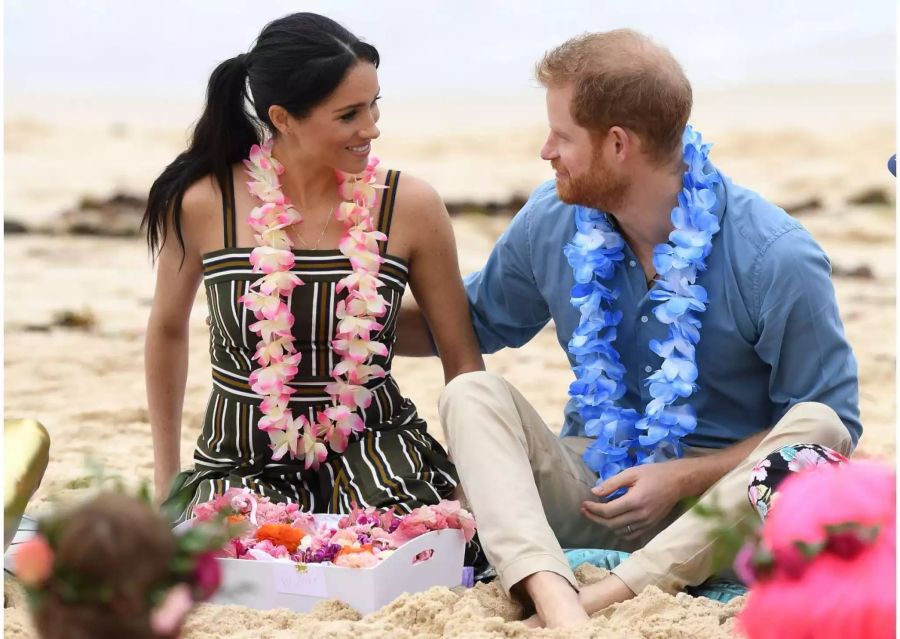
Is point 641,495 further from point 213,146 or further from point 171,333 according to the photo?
point 213,146

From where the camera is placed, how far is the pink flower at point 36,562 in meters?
1.65

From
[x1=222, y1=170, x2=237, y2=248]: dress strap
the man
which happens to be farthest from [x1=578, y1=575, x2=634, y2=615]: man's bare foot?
[x1=222, y1=170, x2=237, y2=248]: dress strap

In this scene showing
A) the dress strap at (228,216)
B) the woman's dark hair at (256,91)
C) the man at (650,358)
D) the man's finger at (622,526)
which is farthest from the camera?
the dress strap at (228,216)

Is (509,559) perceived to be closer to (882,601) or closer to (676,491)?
(676,491)

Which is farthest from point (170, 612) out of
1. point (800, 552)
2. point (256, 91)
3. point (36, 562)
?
point (256, 91)

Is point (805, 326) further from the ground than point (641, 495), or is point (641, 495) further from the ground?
point (805, 326)

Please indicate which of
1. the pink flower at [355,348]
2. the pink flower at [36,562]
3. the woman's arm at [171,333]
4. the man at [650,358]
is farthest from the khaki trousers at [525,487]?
the pink flower at [36,562]

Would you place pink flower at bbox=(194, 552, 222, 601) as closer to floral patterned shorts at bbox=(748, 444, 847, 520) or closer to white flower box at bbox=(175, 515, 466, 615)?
white flower box at bbox=(175, 515, 466, 615)

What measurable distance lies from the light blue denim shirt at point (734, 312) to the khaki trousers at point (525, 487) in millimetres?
205

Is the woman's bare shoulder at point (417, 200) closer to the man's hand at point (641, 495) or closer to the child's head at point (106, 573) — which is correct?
the man's hand at point (641, 495)

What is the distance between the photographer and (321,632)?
2.76 meters

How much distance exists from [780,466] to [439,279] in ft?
3.87

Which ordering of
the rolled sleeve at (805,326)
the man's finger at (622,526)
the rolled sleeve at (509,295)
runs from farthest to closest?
the rolled sleeve at (509,295), the man's finger at (622,526), the rolled sleeve at (805,326)

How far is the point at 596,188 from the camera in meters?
3.41
